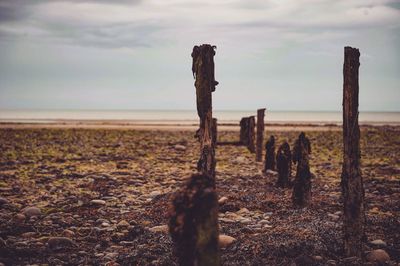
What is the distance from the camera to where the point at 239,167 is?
47.4 ft

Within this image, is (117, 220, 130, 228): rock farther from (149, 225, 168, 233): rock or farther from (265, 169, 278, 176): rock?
(265, 169, 278, 176): rock

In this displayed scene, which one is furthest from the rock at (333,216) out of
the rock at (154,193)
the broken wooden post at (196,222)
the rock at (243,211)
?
the broken wooden post at (196,222)

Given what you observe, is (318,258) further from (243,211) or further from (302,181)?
(302,181)

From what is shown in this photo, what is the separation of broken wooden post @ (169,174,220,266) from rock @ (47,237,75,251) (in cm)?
345

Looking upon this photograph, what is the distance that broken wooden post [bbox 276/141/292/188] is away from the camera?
9592mm

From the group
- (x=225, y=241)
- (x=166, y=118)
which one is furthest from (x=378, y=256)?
(x=166, y=118)

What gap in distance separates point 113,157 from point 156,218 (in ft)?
34.5

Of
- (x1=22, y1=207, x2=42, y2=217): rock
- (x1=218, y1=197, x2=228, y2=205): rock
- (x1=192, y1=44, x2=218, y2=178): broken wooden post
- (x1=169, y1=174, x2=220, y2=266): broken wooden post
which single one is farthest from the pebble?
(x1=169, y1=174, x2=220, y2=266): broken wooden post

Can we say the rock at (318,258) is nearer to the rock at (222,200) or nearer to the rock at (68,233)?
the rock at (222,200)

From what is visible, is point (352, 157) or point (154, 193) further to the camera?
point (154, 193)

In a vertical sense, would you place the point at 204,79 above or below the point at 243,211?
above

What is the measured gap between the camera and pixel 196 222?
2.61m

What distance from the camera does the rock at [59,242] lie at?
567 centimetres

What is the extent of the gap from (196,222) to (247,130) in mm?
14353
